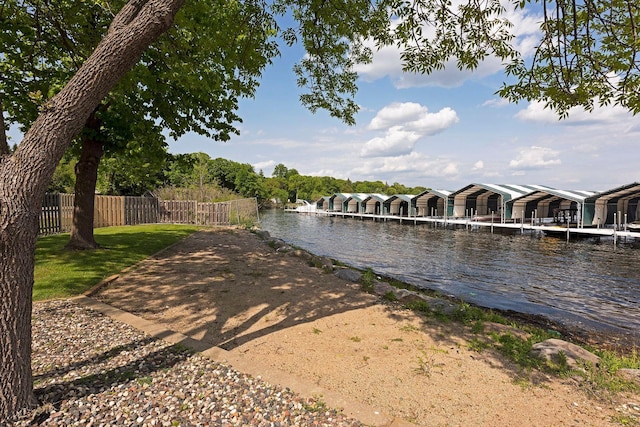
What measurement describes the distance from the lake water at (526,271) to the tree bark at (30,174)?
33.1ft

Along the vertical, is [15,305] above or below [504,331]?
above

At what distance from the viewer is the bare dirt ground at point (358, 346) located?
3465 millimetres

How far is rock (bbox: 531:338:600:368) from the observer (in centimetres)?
449

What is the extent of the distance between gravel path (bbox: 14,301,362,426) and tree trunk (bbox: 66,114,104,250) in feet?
23.5

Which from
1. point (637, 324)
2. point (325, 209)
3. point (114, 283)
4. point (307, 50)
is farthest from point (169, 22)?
point (325, 209)

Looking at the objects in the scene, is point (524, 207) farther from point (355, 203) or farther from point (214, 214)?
point (214, 214)

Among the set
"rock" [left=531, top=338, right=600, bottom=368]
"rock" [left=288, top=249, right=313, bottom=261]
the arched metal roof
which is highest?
the arched metal roof

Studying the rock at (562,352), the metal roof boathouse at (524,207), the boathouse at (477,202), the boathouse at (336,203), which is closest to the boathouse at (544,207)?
the metal roof boathouse at (524,207)

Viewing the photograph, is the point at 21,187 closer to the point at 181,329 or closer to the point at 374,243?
the point at 181,329

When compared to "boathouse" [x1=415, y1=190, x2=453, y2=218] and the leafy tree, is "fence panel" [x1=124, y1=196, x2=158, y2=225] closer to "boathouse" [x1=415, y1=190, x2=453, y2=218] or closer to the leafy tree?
"boathouse" [x1=415, y1=190, x2=453, y2=218]

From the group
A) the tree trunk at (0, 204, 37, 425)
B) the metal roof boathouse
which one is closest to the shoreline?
the tree trunk at (0, 204, 37, 425)

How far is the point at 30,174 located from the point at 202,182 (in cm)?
3808

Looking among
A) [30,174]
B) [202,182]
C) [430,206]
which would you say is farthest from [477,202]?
[30,174]

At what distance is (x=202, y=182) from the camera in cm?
3922
